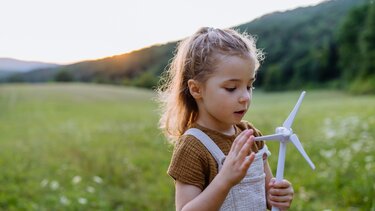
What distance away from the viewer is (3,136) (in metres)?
12.1

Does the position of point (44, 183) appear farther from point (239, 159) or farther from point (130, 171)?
point (239, 159)

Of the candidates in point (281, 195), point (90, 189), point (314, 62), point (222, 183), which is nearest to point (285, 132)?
point (222, 183)

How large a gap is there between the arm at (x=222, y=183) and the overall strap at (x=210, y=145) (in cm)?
14

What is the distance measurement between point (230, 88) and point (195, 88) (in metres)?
0.18

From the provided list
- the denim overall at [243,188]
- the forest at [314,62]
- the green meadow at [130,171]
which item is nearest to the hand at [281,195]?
the denim overall at [243,188]

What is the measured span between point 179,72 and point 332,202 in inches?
139

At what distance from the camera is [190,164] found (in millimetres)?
2256

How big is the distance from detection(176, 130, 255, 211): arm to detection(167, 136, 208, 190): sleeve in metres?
0.03

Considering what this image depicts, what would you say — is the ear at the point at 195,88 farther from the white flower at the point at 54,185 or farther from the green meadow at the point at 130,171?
the white flower at the point at 54,185

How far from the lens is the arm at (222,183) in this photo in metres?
1.98

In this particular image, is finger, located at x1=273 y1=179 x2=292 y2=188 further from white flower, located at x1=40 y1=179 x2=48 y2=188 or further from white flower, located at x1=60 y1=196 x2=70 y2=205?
white flower, located at x1=40 y1=179 x2=48 y2=188

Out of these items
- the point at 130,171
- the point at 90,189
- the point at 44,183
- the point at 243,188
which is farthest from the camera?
the point at 130,171

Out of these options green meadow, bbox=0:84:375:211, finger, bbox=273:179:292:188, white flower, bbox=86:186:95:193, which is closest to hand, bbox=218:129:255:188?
finger, bbox=273:179:292:188

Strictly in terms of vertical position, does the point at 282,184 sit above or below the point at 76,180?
above
